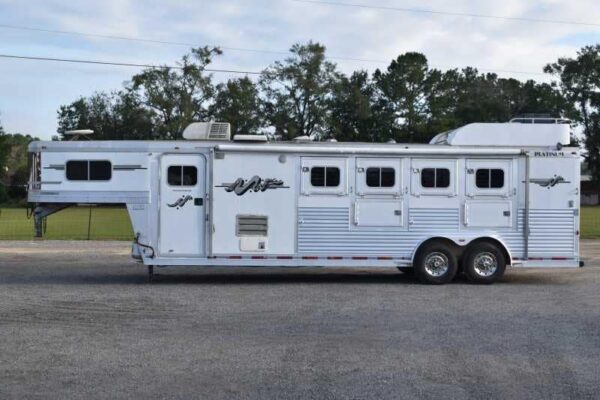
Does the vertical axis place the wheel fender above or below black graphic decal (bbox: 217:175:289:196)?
below

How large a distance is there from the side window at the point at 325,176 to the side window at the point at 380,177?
587mm

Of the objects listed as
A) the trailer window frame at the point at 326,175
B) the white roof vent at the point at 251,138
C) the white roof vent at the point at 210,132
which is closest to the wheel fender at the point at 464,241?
the trailer window frame at the point at 326,175

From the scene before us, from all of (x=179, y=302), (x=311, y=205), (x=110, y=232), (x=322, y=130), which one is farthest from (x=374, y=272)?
(x=322, y=130)

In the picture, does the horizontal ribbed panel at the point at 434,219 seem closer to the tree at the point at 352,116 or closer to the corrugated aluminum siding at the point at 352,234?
the corrugated aluminum siding at the point at 352,234

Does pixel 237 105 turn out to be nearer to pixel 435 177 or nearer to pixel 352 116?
pixel 352 116

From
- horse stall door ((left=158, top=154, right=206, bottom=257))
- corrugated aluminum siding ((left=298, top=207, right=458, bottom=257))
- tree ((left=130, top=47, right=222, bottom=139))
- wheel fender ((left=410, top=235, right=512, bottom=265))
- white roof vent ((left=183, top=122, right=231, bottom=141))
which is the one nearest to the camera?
horse stall door ((left=158, top=154, right=206, bottom=257))

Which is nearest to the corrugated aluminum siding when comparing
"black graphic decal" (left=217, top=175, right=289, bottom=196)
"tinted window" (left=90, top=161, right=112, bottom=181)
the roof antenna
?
"black graphic decal" (left=217, top=175, right=289, bottom=196)

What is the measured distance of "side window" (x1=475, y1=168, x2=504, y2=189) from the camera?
14.2m

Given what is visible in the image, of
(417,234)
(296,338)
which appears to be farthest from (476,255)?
(296,338)

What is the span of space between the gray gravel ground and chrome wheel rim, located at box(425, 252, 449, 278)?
0.40 m

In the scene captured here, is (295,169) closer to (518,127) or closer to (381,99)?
(518,127)

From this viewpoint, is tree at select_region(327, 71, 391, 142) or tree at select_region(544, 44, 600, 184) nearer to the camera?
tree at select_region(327, 71, 391, 142)

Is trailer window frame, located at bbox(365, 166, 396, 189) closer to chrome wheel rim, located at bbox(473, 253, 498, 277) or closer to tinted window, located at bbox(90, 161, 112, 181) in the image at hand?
chrome wheel rim, located at bbox(473, 253, 498, 277)

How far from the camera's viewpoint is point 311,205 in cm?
1409
